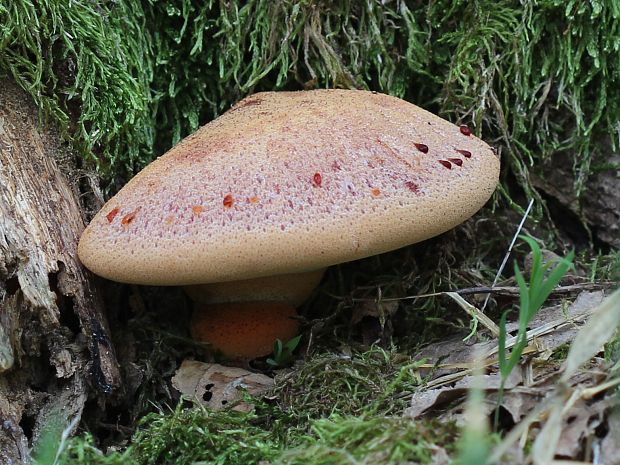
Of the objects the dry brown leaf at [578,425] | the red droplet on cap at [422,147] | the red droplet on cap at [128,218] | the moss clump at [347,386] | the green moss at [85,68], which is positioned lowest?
the moss clump at [347,386]

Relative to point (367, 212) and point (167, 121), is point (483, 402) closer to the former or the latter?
point (367, 212)

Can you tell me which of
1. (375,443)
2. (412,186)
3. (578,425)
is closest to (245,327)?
(412,186)

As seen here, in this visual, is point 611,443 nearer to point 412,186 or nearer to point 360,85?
point 412,186

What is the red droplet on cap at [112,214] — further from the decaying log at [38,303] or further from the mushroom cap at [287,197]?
the decaying log at [38,303]

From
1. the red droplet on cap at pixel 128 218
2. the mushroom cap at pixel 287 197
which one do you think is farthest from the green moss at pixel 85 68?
the red droplet on cap at pixel 128 218

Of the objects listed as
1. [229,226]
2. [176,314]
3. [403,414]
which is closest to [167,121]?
[176,314]
